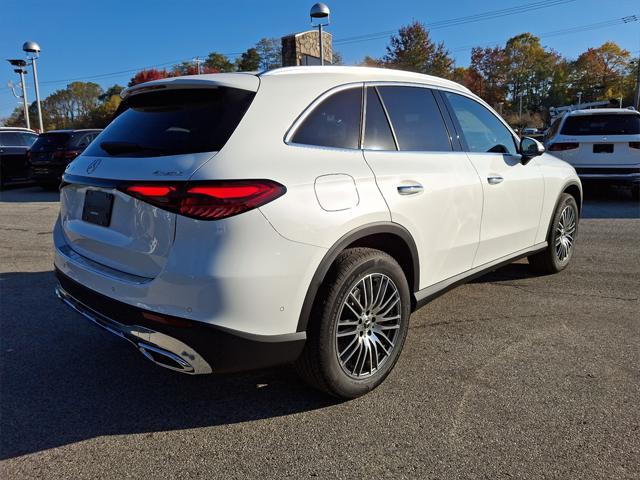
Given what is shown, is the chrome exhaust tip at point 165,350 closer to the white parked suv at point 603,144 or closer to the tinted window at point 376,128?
the tinted window at point 376,128

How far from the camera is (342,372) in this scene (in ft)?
8.83

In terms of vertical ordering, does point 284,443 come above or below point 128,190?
below

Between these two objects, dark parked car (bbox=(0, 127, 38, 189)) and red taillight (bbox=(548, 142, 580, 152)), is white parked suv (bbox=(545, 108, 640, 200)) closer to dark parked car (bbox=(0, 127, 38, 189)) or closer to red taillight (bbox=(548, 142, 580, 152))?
red taillight (bbox=(548, 142, 580, 152))

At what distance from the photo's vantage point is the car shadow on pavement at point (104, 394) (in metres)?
2.59

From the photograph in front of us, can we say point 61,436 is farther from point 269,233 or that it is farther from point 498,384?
point 498,384

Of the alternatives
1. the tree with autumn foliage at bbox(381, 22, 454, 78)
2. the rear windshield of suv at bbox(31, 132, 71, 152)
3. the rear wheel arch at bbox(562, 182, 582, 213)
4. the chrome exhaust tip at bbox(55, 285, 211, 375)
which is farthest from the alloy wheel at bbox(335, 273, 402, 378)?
the tree with autumn foliage at bbox(381, 22, 454, 78)

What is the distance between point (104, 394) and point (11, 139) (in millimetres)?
14658

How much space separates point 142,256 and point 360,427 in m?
1.37

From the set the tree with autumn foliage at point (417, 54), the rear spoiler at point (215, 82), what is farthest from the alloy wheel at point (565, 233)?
the tree with autumn foliage at point (417, 54)

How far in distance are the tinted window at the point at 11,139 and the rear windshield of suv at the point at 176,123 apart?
550 inches

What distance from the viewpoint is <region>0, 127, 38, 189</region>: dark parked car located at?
14.4 metres

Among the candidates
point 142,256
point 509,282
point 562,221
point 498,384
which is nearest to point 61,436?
point 142,256

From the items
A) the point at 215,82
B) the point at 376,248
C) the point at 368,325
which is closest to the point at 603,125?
the point at 376,248

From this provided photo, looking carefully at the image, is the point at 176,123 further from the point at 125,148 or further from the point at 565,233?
the point at 565,233
